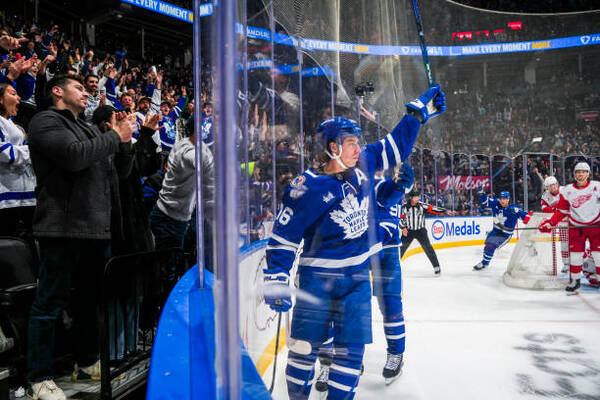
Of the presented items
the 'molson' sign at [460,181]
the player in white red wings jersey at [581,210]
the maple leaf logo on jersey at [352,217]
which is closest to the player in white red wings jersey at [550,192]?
the player in white red wings jersey at [581,210]

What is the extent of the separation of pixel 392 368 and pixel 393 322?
87mm

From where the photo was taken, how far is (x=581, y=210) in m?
3.69

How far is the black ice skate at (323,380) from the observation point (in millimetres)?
616

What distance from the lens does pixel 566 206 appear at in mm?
3777

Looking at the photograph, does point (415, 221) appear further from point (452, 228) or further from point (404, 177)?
point (452, 228)

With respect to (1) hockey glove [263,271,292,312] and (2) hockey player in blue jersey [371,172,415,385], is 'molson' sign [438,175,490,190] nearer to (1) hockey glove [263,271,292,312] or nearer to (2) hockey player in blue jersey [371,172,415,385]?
(2) hockey player in blue jersey [371,172,415,385]

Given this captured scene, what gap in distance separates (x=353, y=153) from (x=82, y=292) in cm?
153

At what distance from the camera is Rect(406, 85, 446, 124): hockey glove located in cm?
82

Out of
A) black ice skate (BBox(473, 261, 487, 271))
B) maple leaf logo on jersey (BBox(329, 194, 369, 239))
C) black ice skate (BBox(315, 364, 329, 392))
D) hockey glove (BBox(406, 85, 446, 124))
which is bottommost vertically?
black ice skate (BBox(473, 261, 487, 271))

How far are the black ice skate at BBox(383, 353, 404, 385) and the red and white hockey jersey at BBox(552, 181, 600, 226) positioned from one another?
358 cm

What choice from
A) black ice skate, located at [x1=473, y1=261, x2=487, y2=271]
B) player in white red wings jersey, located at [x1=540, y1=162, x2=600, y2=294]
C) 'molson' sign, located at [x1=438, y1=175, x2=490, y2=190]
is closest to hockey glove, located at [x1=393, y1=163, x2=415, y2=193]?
'molson' sign, located at [x1=438, y1=175, x2=490, y2=190]

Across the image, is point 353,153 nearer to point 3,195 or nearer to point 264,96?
point 264,96

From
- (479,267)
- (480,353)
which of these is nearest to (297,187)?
(480,353)

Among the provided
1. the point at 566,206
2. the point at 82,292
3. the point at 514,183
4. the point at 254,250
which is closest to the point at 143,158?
the point at 82,292
